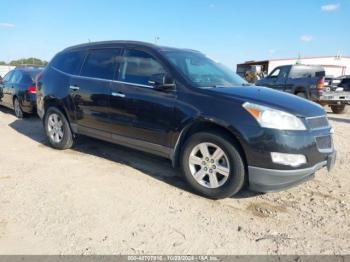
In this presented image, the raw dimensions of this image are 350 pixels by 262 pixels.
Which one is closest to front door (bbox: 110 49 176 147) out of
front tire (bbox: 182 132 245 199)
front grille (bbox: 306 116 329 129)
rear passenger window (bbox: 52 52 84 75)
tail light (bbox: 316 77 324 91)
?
front tire (bbox: 182 132 245 199)

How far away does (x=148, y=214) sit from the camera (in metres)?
3.63

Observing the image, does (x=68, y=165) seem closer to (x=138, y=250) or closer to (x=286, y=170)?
(x=138, y=250)

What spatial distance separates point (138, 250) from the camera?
2.95 m

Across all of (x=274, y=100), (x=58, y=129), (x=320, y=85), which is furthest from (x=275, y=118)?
(x=320, y=85)

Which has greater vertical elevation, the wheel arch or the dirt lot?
the wheel arch

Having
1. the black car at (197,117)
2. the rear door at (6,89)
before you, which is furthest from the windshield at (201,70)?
the rear door at (6,89)

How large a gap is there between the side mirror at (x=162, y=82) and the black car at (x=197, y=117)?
1 centimetres

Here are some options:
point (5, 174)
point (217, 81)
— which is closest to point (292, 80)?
point (217, 81)

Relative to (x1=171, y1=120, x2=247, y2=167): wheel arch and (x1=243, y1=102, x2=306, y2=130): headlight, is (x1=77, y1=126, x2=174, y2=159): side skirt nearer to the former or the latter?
(x1=171, y1=120, x2=247, y2=167): wheel arch

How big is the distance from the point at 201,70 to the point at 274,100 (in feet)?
4.18

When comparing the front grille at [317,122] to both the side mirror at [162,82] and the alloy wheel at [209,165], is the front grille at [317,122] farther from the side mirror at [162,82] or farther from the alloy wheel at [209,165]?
the side mirror at [162,82]

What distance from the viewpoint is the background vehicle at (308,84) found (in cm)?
1213

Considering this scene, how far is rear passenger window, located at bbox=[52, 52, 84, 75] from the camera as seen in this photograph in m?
5.87

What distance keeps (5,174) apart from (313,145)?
4.14m
